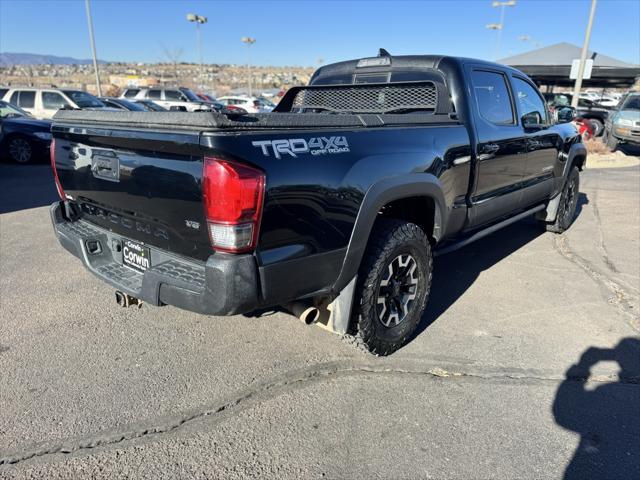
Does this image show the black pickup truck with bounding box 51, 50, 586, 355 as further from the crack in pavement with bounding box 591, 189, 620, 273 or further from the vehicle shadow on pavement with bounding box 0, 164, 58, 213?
the vehicle shadow on pavement with bounding box 0, 164, 58, 213

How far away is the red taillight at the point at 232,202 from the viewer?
213 centimetres

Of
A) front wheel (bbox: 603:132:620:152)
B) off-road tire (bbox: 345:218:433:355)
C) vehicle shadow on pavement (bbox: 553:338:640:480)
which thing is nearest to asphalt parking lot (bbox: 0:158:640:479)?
vehicle shadow on pavement (bbox: 553:338:640:480)

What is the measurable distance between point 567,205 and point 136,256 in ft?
18.7

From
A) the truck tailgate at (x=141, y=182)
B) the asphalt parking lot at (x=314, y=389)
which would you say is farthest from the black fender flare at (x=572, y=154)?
the truck tailgate at (x=141, y=182)

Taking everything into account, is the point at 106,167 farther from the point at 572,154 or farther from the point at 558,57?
the point at 558,57

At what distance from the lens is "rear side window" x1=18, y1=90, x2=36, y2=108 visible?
1516 cm

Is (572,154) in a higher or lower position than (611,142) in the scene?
higher

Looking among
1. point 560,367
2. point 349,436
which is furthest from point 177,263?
point 560,367

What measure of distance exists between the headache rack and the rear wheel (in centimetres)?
881

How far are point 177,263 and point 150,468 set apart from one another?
3.25 ft

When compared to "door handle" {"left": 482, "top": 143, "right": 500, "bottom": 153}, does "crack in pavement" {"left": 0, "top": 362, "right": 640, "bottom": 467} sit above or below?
below

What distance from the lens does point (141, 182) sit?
2.52 m

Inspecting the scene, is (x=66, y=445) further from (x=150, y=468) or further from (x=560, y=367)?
(x=560, y=367)

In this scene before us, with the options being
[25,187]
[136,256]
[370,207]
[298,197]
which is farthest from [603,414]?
[25,187]
